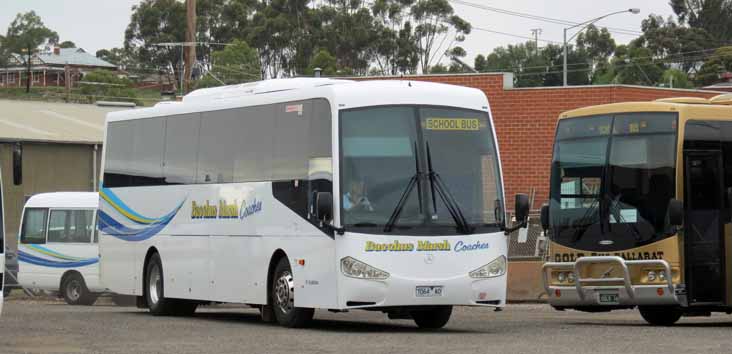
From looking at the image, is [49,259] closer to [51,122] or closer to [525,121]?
[525,121]

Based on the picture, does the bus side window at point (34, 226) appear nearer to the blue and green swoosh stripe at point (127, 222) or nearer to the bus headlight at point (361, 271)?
the blue and green swoosh stripe at point (127, 222)

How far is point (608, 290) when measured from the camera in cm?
2094

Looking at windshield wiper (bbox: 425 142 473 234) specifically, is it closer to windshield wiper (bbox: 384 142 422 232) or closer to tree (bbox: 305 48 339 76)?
windshield wiper (bbox: 384 142 422 232)

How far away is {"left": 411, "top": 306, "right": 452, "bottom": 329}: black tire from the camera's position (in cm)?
1966

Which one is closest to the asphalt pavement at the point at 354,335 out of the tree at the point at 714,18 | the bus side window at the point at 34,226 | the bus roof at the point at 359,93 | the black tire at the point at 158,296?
the black tire at the point at 158,296

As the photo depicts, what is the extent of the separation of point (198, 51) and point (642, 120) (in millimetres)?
80731

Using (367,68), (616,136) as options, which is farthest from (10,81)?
(616,136)

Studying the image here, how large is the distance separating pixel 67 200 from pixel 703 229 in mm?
17422

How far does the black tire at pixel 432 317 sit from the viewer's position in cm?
1966

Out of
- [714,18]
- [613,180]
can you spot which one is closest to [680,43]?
[714,18]

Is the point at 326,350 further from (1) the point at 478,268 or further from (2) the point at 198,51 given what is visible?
(2) the point at 198,51

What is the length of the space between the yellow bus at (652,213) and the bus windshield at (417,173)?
2.65 m

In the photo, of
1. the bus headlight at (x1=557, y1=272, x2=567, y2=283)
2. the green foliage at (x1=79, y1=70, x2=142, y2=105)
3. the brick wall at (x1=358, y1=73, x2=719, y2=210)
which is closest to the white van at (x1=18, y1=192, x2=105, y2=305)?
the brick wall at (x1=358, y1=73, x2=719, y2=210)

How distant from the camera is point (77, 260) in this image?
107 ft
